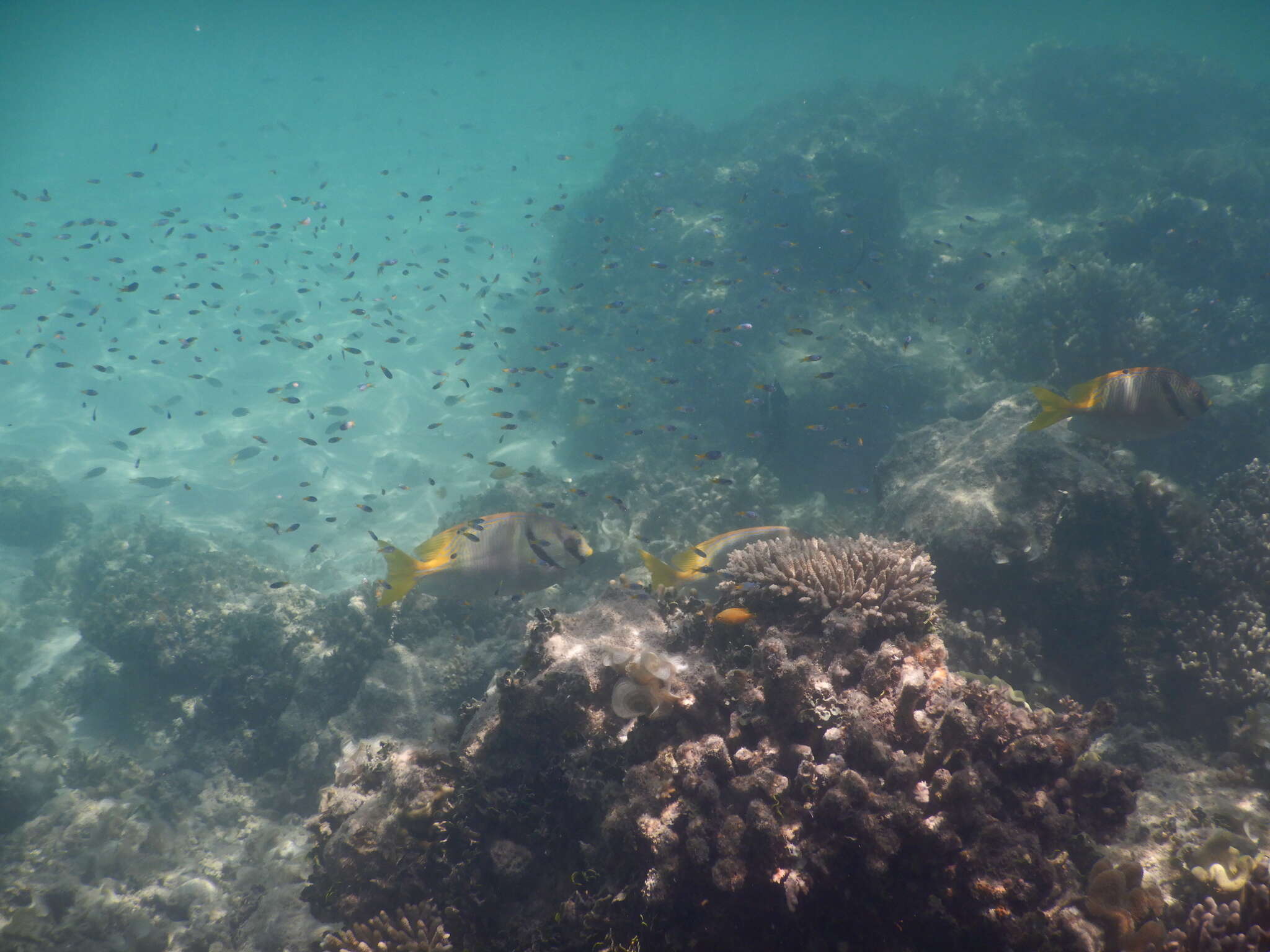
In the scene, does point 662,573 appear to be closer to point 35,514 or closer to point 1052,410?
point 1052,410

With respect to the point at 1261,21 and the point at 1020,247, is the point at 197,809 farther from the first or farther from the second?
the point at 1261,21

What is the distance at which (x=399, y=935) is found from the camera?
12.8 ft

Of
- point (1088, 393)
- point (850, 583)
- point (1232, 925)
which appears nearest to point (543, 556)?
point (850, 583)

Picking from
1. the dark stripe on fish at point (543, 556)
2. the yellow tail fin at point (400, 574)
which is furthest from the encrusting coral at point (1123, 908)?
the yellow tail fin at point (400, 574)

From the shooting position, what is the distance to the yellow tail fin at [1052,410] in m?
5.32

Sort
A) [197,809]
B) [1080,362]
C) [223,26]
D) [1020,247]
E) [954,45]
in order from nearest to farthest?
[197,809] → [1080,362] → [1020,247] → [223,26] → [954,45]

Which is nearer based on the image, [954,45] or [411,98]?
[954,45]

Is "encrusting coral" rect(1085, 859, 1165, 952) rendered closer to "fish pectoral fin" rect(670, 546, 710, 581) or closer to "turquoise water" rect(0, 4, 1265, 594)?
"fish pectoral fin" rect(670, 546, 710, 581)

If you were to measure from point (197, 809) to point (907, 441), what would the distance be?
42.3 ft

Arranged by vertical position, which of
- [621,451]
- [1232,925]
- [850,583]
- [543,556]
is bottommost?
[621,451]

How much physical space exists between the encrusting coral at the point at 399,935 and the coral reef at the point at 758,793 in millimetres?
131

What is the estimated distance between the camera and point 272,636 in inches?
371

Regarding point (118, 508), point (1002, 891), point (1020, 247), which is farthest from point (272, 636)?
point (1020, 247)

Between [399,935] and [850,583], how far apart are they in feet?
13.6
